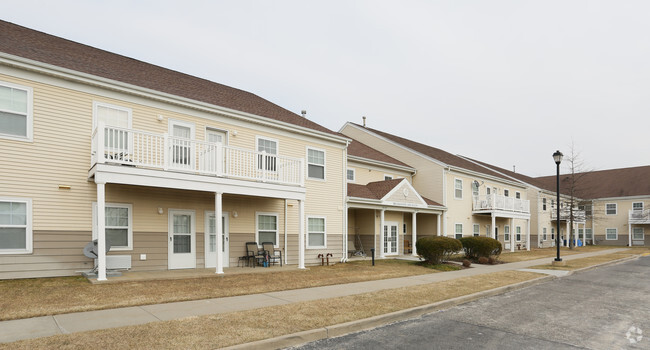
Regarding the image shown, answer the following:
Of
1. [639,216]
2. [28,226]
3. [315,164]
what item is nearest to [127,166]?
[28,226]

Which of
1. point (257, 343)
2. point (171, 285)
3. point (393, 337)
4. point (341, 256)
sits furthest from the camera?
point (341, 256)

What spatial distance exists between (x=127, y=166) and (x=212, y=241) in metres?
4.38

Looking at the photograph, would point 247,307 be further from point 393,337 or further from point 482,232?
point 482,232

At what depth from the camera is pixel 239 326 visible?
6.77 m

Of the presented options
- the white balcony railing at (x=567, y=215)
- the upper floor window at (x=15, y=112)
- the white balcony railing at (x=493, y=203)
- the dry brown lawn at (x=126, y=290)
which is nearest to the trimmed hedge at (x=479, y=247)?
Result: the white balcony railing at (x=493, y=203)

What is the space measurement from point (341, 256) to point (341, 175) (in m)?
3.82

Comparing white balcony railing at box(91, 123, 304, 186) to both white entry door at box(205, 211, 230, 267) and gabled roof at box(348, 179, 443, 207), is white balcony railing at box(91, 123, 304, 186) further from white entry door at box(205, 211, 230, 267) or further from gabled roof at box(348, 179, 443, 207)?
gabled roof at box(348, 179, 443, 207)

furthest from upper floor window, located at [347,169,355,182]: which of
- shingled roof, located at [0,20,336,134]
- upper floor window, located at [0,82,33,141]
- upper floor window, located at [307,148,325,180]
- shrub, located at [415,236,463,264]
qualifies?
upper floor window, located at [0,82,33,141]

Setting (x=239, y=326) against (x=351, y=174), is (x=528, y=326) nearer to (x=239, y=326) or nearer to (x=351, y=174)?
(x=239, y=326)

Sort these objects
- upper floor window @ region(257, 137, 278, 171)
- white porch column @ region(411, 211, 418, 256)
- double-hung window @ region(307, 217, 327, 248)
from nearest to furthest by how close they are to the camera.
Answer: upper floor window @ region(257, 137, 278, 171) < double-hung window @ region(307, 217, 327, 248) < white porch column @ region(411, 211, 418, 256)

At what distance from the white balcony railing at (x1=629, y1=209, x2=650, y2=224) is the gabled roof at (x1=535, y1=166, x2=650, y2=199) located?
7.54ft

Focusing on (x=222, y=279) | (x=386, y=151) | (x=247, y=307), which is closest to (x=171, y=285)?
(x=222, y=279)

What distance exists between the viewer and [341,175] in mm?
19391

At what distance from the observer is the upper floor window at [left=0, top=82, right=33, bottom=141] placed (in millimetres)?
10594
